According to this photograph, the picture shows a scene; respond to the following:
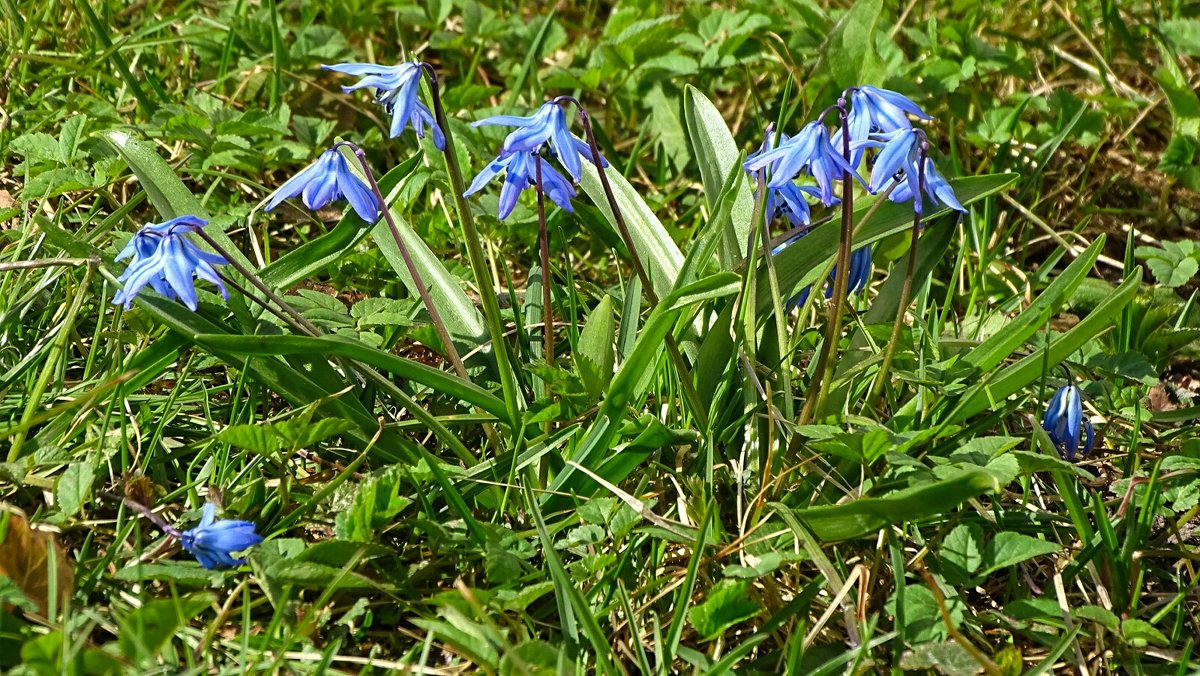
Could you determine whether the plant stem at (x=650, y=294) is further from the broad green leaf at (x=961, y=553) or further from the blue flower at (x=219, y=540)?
the blue flower at (x=219, y=540)

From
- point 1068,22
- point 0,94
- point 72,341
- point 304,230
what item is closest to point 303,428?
point 72,341

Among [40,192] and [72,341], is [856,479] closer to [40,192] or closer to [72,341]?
[72,341]

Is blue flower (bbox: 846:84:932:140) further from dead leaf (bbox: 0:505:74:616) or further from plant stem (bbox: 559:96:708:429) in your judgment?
dead leaf (bbox: 0:505:74:616)

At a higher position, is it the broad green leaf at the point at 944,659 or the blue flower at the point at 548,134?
the blue flower at the point at 548,134

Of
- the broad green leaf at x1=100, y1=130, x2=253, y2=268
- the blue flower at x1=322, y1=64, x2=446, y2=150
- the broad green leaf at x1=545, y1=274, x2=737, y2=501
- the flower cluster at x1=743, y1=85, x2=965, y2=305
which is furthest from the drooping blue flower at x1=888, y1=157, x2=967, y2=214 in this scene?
the broad green leaf at x1=100, y1=130, x2=253, y2=268

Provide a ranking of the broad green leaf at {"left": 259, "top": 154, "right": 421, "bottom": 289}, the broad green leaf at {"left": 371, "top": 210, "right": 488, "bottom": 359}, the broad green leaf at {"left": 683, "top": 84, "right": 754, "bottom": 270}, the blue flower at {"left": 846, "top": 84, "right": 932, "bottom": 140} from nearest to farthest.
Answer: the blue flower at {"left": 846, "top": 84, "right": 932, "bottom": 140}, the broad green leaf at {"left": 259, "top": 154, "right": 421, "bottom": 289}, the broad green leaf at {"left": 371, "top": 210, "right": 488, "bottom": 359}, the broad green leaf at {"left": 683, "top": 84, "right": 754, "bottom": 270}

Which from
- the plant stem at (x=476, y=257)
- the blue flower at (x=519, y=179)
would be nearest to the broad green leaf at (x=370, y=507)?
the plant stem at (x=476, y=257)

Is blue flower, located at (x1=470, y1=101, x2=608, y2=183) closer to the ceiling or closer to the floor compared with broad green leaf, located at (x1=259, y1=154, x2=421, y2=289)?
closer to the ceiling
